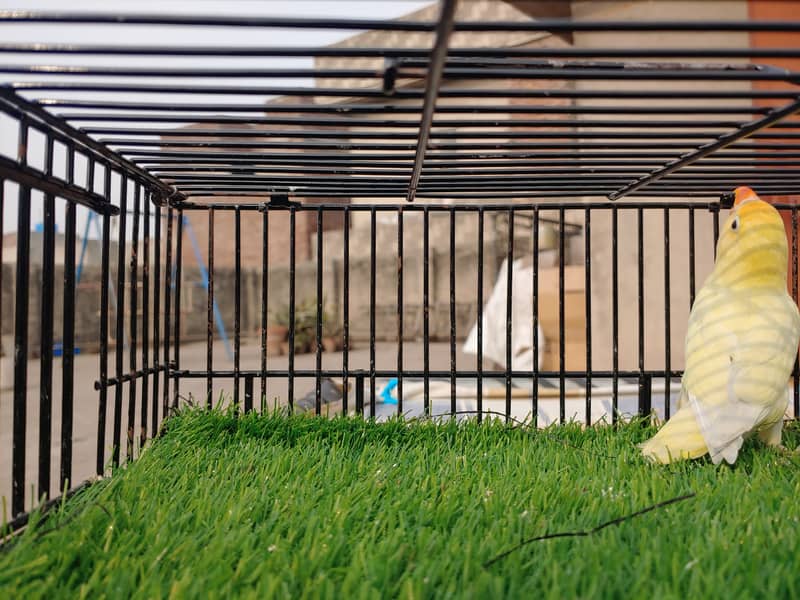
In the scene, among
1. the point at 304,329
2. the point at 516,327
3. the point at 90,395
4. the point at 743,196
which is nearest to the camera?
the point at 743,196

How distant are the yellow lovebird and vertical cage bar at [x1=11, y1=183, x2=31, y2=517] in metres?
1.56

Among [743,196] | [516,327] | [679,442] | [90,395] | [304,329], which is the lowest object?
[90,395]

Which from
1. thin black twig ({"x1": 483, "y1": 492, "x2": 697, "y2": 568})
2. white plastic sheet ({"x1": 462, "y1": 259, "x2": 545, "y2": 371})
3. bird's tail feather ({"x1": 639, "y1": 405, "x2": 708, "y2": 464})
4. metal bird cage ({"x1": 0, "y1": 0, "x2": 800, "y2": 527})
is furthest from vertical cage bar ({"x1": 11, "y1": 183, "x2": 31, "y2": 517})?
white plastic sheet ({"x1": 462, "y1": 259, "x2": 545, "y2": 371})

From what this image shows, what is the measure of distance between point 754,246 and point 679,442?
0.56 meters

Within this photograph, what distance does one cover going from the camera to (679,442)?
5.70 feet

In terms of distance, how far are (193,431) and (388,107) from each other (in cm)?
122

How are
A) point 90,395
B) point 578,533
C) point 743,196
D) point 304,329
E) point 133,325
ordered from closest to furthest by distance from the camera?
point 578,533
point 743,196
point 133,325
point 90,395
point 304,329

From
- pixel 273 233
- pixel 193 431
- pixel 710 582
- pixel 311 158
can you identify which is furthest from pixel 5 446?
pixel 273 233

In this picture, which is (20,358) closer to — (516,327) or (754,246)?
(754,246)

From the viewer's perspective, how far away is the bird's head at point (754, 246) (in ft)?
5.64

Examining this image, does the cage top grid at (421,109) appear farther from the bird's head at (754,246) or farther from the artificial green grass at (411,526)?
the artificial green grass at (411,526)

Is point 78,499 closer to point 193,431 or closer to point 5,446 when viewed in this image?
point 193,431

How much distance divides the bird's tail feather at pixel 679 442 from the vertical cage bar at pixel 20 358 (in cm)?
155

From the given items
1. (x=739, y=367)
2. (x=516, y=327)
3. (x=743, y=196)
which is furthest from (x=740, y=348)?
(x=516, y=327)
